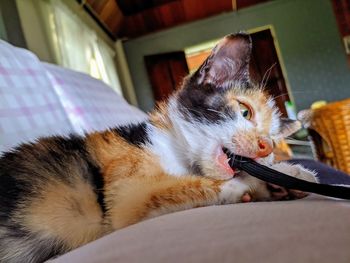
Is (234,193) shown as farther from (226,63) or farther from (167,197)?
(226,63)

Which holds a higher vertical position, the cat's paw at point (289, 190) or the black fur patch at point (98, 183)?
the black fur patch at point (98, 183)

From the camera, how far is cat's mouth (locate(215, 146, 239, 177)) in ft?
2.04

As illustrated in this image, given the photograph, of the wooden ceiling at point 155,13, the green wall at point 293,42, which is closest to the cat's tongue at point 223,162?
the wooden ceiling at point 155,13

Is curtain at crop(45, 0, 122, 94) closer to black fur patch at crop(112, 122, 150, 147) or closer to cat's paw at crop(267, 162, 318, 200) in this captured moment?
black fur patch at crop(112, 122, 150, 147)

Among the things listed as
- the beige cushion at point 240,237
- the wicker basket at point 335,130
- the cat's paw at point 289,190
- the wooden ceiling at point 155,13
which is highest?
the wooden ceiling at point 155,13

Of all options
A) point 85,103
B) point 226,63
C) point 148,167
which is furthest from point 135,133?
point 85,103

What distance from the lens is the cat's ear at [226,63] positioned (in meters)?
0.74

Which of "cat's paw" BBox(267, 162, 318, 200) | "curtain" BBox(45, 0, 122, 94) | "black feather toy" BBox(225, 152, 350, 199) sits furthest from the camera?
"curtain" BBox(45, 0, 122, 94)

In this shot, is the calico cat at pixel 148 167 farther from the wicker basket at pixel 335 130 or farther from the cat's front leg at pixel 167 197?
the wicker basket at pixel 335 130

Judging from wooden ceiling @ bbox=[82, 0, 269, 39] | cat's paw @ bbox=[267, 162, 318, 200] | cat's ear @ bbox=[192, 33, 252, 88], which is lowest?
cat's paw @ bbox=[267, 162, 318, 200]

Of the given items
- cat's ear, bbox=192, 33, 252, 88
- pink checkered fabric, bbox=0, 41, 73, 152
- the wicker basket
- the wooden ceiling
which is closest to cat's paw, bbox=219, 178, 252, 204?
cat's ear, bbox=192, 33, 252, 88

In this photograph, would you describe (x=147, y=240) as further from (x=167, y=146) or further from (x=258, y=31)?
(x=258, y=31)

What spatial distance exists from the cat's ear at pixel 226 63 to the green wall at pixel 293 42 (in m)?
3.16

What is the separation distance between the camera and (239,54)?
2.50ft
